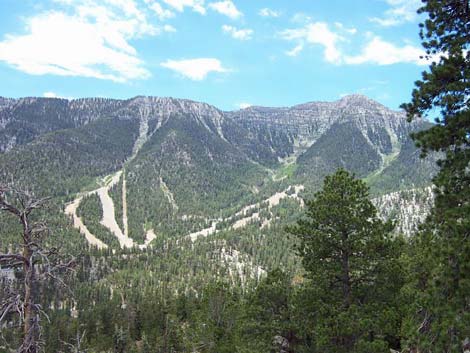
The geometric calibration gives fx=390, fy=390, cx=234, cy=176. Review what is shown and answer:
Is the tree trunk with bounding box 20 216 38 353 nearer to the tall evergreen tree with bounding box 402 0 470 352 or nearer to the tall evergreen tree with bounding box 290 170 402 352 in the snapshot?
the tall evergreen tree with bounding box 402 0 470 352

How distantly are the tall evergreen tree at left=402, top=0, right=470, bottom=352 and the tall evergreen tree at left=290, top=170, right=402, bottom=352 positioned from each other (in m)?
7.22

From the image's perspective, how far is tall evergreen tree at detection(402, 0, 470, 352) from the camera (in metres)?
11.1

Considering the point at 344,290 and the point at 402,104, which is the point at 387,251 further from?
the point at 402,104

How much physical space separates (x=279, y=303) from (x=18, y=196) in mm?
22629

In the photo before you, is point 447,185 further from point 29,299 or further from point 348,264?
point 29,299

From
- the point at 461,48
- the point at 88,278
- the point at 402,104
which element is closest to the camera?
the point at 461,48

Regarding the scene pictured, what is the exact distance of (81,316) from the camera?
11694 centimetres

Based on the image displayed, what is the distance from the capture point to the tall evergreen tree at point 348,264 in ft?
66.3

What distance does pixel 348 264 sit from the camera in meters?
21.6

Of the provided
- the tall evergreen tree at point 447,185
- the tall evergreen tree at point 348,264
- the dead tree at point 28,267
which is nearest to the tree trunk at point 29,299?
the dead tree at point 28,267

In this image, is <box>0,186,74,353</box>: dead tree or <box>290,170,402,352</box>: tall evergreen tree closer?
<box>0,186,74,353</box>: dead tree

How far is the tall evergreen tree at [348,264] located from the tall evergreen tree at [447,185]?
7.22m

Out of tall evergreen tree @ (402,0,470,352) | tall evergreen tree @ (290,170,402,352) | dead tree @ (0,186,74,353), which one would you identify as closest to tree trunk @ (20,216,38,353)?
dead tree @ (0,186,74,353)

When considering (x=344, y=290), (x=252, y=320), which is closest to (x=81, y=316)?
(x=252, y=320)
